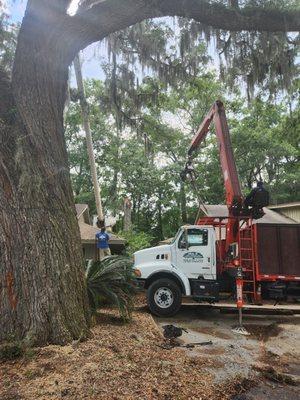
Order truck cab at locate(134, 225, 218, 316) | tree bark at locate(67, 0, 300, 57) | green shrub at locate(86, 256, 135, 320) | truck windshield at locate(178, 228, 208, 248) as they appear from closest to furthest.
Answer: tree bark at locate(67, 0, 300, 57) < green shrub at locate(86, 256, 135, 320) < truck cab at locate(134, 225, 218, 316) < truck windshield at locate(178, 228, 208, 248)

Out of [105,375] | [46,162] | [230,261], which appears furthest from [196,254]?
[105,375]

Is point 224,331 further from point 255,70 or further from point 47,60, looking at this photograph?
point 47,60

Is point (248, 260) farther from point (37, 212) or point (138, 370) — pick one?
point (37, 212)

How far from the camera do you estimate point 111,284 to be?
7.27 metres

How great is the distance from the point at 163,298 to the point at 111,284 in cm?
324

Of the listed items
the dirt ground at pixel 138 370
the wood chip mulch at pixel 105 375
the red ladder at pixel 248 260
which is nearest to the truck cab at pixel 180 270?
the red ladder at pixel 248 260

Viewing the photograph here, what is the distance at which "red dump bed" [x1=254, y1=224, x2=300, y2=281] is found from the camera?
10.3 metres

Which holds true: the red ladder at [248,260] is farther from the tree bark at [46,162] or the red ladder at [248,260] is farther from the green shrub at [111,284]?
the tree bark at [46,162]

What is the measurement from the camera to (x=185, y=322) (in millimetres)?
9617

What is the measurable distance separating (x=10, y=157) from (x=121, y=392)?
3329mm

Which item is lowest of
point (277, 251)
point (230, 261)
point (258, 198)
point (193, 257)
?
point (230, 261)

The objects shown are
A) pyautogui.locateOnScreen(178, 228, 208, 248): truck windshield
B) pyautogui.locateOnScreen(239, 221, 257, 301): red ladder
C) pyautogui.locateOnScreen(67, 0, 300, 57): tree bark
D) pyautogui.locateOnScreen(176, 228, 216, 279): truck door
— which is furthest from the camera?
pyautogui.locateOnScreen(178, 228, 208, 248): truck windshield

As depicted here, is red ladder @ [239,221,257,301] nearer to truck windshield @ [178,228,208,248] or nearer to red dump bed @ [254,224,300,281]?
red dump bed @ [254,224,300,281]

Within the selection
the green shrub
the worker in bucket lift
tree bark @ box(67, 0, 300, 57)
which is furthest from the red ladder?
tree bark @ box(67, 0, 300, 57)
